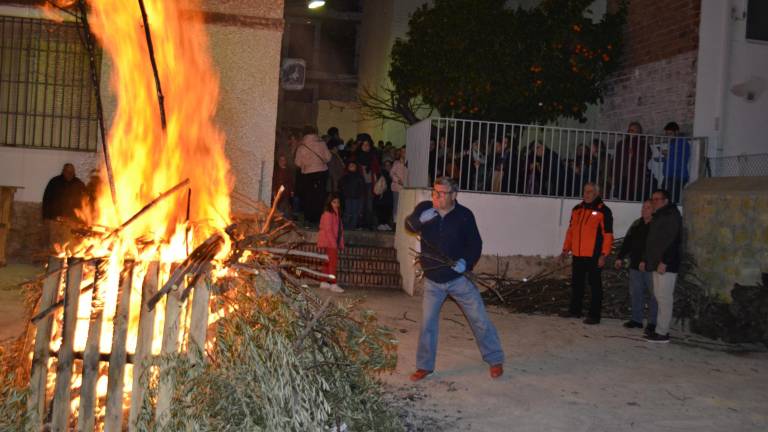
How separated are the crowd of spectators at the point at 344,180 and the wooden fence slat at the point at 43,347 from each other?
8.99 meters

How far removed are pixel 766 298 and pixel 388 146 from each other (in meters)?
8.52

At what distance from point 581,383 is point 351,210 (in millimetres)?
7362

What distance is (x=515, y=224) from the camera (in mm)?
12969

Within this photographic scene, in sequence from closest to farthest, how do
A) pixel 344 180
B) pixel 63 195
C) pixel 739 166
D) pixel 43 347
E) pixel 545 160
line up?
1. pixel 43 347
2. pixel 63 195
3. pixel 739 166
4. pixel 545 160
5. pixel 344 180

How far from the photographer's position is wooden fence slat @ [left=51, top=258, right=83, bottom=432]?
4.70 m

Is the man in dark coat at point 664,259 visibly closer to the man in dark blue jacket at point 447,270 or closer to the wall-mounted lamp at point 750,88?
the man in dark blue jacket at point 447,270

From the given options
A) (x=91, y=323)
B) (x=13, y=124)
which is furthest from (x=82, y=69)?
(x=91, y=323)

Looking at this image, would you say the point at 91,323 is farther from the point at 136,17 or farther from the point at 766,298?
the point at 766,298

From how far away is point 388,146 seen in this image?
16.9 metres

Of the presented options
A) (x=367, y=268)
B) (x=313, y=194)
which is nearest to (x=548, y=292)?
(x=367, y=268)

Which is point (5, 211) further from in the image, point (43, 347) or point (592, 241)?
point (592, 241)

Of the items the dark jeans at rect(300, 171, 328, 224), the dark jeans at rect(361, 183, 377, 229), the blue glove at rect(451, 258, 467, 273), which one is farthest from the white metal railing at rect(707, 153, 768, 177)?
the blue glove at rect(451, 258, 467, 273)

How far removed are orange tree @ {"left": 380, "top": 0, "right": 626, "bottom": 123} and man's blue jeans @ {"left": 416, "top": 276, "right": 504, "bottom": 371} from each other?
7.55 meters

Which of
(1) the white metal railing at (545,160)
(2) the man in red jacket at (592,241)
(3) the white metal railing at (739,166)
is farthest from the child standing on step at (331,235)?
(3) the white metal railing at (739,166)
